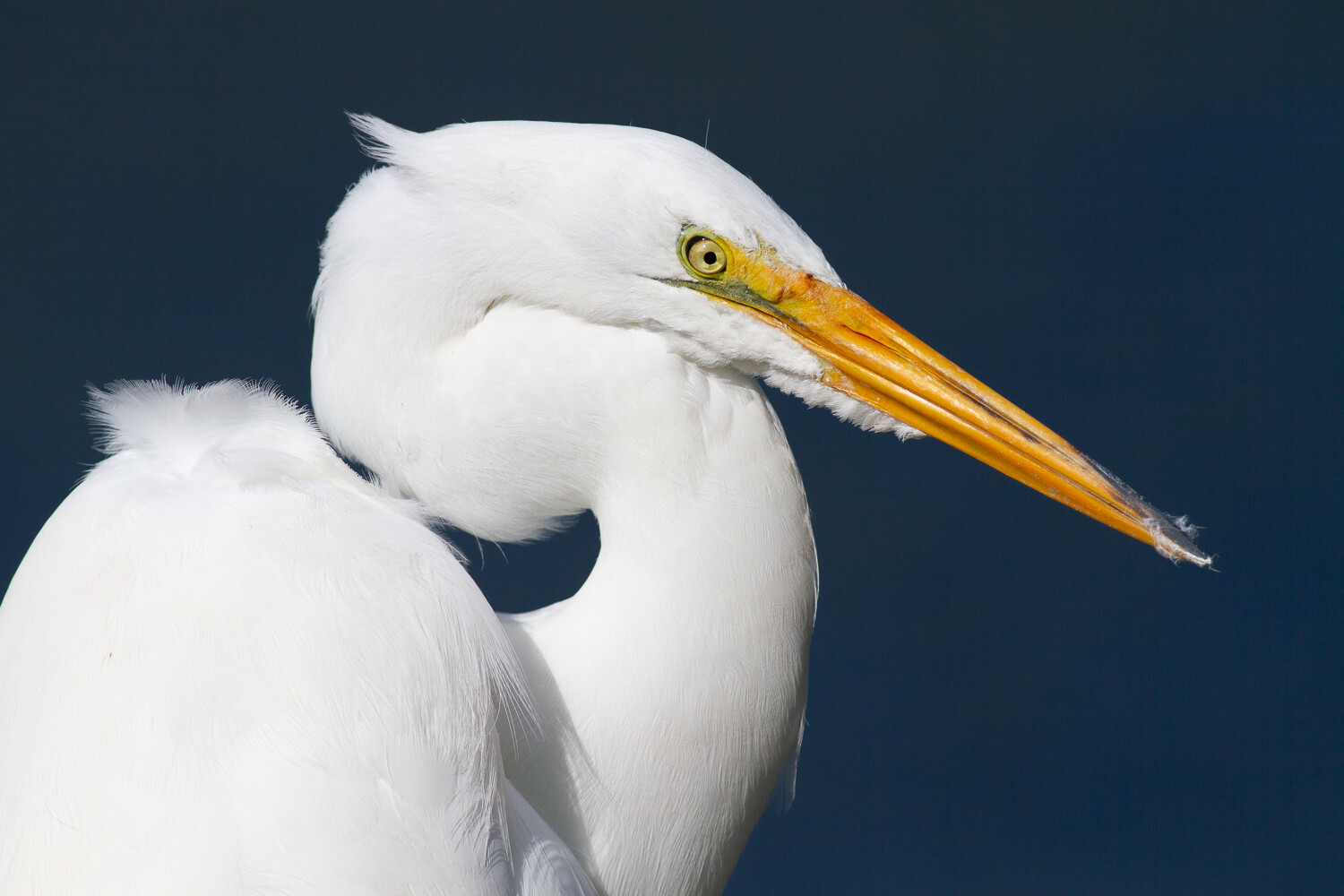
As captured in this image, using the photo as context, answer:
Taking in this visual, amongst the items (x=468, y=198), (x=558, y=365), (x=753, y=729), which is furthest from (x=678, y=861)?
(x=468, y=198)

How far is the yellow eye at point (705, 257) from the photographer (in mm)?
914

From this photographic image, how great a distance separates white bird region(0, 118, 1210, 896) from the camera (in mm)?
830

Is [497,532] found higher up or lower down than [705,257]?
lower down

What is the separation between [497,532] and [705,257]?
0.29m

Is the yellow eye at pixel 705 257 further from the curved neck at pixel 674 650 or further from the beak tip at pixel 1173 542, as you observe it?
the beak tip at pixel 1173 542

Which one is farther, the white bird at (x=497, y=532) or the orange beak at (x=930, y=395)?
the orange beak at (x=930, y=395)

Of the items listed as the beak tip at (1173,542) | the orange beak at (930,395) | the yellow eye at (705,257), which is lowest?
the beak tip at (1173,542)

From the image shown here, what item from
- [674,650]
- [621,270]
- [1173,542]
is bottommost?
[674,650]

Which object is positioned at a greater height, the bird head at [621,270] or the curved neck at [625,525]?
the bird head at [621,270]

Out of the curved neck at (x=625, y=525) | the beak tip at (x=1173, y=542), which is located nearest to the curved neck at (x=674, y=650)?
the curved neck at (x=625, y=525)

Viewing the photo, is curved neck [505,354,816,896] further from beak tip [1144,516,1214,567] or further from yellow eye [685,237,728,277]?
→ beak tip [1144,516,1214,567]

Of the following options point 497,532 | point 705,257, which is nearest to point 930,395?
point 705,257

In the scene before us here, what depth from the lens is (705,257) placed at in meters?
0.92

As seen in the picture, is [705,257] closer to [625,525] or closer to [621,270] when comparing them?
[621,270]
